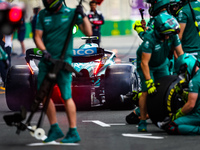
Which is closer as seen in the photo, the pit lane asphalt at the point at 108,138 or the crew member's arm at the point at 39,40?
the pit lane asphalt at the point at 108,138

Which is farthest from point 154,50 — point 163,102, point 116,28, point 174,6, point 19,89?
point 116,28

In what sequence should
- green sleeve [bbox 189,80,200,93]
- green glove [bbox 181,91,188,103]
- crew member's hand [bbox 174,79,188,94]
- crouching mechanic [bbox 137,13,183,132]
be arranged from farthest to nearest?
1. crouching mechanic [bbox 137,13,183,132]
2. green glove [bbox 181,91,188,103]
3. crew member's hand [bbox 174,79,188,94]
4. green sleeve [bbox 189,80,200,93]

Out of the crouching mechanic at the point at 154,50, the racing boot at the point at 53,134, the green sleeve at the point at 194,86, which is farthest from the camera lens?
the crouching mechanic at the point at 154,50

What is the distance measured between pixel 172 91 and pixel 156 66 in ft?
1.61

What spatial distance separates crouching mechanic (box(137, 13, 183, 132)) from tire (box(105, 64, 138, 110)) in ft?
7.12

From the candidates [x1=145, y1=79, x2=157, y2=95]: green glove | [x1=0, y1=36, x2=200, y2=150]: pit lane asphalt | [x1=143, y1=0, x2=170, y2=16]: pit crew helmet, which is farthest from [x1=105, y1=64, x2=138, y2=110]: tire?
[x1=145, y1=79, x2=157, y2=95]: green glove

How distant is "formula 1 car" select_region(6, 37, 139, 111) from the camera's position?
1196cm

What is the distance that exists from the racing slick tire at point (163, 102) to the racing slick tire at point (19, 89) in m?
3.08

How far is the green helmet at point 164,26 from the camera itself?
9.41m

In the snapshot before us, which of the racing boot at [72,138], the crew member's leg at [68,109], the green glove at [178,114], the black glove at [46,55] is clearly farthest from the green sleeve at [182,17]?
the racing boot at [72,138]

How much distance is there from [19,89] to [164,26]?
3556mm

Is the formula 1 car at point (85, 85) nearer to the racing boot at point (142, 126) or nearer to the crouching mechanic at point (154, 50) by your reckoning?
the crouching mechanic at point (154, 50)

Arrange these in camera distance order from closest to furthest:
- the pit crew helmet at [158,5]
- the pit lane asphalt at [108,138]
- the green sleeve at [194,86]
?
the pit lane asphalt at [108,138] < the green sleeve at [194,86] < the pit crew helmet at [158,5]

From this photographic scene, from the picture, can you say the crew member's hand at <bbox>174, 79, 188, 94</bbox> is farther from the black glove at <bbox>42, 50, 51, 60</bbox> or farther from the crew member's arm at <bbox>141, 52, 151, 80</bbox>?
the black glove at <bbox>42, 50, 51, 60</bbox>
